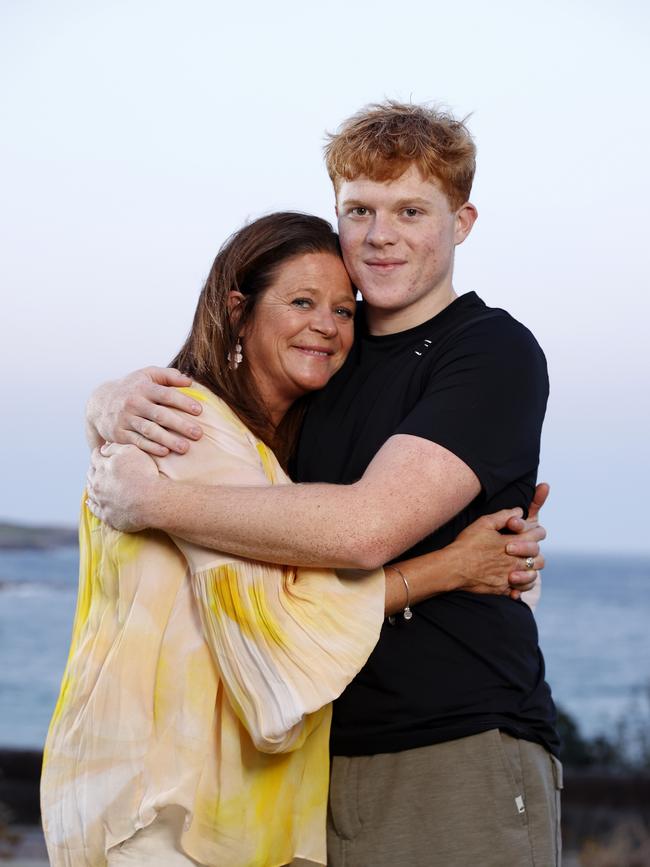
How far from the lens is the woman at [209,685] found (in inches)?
88.7

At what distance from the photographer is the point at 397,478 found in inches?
87.4

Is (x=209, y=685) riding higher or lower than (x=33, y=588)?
higher

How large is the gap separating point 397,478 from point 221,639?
0.46 m

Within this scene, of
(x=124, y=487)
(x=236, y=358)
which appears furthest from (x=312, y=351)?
(x=124, y=487)

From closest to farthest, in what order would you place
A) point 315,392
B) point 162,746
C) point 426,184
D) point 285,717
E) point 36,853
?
1. point 285,717
2. point 162,746
3. point 426,184
4. point 315,392
5. point 36,853

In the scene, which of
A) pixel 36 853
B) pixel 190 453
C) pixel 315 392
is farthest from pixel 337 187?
pixel 36 853

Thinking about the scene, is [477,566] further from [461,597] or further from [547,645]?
[547,645]

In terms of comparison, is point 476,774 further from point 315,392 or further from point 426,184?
point 426,184

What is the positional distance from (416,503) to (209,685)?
1.83ft

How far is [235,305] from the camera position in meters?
2.70

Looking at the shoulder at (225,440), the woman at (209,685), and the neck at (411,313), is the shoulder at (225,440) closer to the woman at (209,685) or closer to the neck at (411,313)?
the woman at (209,685)

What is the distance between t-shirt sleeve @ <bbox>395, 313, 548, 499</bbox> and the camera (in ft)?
7.60

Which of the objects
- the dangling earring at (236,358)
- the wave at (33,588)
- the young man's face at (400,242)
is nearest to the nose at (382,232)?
the young man's face at (400,242)

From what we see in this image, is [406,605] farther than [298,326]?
No
